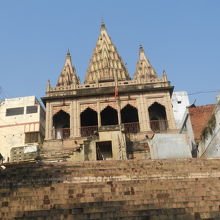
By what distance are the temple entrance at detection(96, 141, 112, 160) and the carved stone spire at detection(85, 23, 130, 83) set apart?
1448 cm

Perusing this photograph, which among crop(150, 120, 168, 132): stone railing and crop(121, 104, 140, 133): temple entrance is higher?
crop(121, 104, 140, 133): temple entrance

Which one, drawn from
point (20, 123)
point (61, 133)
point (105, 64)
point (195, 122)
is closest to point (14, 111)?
point (20, 123)

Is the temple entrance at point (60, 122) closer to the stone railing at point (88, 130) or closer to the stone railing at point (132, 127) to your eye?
the stone railing at point (88, 130)

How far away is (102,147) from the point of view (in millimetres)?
21703

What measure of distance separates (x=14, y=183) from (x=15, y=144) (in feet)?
74.8

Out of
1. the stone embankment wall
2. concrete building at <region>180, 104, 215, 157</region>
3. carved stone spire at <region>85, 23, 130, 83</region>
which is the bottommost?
the stone embankment wall

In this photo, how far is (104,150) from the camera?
856 inches

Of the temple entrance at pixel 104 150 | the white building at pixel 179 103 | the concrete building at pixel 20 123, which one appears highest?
the white building at pixel 179 103

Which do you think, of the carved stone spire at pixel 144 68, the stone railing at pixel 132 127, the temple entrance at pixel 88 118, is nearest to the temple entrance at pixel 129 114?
the stone railing at pixel 132 127

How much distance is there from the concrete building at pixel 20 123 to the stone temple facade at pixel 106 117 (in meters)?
5.55

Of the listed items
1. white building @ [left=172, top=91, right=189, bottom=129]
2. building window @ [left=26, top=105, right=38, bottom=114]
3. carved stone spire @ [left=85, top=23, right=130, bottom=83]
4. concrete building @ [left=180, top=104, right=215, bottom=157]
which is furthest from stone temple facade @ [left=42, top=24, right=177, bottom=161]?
white building @ [left=172, top=91, right=189, bottom=129]

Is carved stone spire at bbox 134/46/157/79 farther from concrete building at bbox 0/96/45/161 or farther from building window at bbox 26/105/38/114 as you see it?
concrete building at bbox 0/96/45/161

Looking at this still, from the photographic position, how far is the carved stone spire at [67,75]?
34.3m

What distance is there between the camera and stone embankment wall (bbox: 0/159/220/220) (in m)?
7.46
